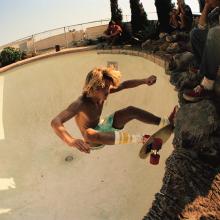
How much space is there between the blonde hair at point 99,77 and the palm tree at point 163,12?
31.4ft

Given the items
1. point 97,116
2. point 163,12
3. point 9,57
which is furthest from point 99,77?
point 9,57

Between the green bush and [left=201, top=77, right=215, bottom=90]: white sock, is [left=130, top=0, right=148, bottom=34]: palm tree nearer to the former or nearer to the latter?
the green bush

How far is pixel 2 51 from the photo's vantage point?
20.8 m

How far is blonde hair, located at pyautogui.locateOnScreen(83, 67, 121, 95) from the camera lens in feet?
24.1

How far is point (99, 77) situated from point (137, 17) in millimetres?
11956

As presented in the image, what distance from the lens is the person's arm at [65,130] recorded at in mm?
6844

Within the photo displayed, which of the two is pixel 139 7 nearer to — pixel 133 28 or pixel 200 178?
pixel 133 28

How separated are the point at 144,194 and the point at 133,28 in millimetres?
10133

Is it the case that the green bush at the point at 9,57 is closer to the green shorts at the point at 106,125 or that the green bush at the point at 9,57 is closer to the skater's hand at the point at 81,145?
the green shorts at the point at 106,125

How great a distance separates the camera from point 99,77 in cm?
732

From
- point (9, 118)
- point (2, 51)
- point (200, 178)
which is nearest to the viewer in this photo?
point (200, 178)

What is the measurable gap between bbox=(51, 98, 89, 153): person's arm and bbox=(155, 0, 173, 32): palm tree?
387 inches

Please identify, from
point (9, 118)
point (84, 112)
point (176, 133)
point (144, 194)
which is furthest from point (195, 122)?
point (9, 118)

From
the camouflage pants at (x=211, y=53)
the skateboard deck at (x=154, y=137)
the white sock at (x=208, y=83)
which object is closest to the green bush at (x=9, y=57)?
the skateboard deck at (x=154, y=137)
